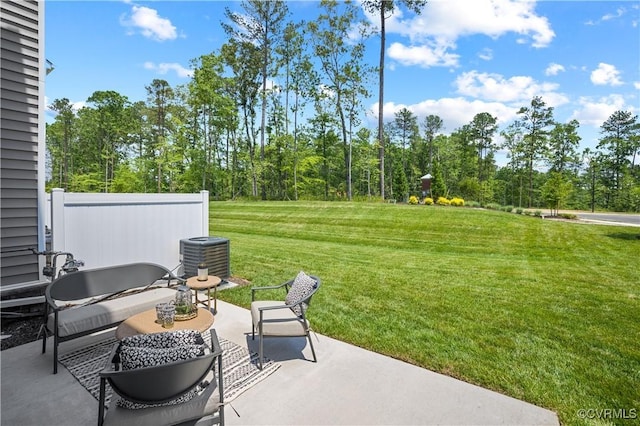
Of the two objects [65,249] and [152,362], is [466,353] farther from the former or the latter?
[65,249]

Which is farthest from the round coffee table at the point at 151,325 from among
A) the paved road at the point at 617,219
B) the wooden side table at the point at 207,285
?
the paved road at the point at 617,219

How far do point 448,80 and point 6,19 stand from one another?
24319 mm

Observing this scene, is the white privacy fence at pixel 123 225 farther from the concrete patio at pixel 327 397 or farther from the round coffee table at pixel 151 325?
the round coffee table at pixel 151 325

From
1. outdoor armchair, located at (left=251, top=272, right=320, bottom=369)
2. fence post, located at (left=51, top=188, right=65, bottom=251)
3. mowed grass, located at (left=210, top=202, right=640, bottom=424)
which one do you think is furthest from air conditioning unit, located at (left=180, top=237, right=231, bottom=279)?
outdoor armchair, located at (left=251, top=272, right=320, bottom=369)

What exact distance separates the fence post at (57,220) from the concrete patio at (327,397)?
159cm

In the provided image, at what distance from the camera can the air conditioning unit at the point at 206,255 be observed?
5.73m

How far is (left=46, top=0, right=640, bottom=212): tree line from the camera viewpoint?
75.8ft

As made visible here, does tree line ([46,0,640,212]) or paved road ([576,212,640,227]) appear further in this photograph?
tree line ([46,0,640,212])

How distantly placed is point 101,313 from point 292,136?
2445cm

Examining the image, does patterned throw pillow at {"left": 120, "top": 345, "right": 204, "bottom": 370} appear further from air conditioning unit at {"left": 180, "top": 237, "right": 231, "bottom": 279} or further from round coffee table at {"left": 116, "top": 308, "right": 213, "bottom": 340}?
air conditioning unit at {"left": 180, "top": 237, "right": 231, "bottom": 279}

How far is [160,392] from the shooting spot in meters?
1.96

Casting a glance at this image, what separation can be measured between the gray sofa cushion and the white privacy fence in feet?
5.05

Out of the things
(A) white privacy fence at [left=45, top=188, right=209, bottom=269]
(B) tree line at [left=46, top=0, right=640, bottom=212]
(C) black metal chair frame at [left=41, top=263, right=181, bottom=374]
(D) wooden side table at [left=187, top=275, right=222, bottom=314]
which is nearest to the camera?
(C) black metal chair frame at [left=41, top=263, right=181, bottom=374]

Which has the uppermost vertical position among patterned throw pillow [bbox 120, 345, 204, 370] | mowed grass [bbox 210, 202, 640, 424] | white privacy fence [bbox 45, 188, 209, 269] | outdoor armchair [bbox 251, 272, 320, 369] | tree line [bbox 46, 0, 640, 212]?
tree line [bbox 46, 0, 640, 212]
